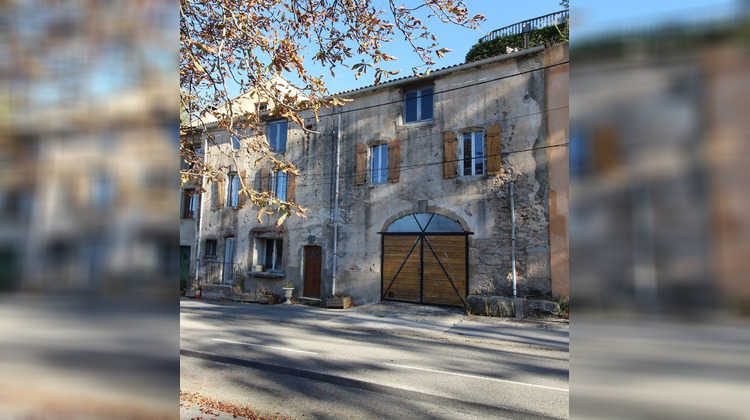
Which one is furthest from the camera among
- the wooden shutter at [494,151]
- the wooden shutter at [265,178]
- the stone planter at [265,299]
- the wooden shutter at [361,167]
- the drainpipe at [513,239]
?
the wooden shutter at [265,178]

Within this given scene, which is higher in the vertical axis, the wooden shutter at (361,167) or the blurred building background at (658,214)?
the wooden shutter at (361,167)

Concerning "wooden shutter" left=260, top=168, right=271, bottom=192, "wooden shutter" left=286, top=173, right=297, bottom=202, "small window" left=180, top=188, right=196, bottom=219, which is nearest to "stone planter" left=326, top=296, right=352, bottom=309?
"wooden shutter" left=286, top=173, right=297, bottom=202

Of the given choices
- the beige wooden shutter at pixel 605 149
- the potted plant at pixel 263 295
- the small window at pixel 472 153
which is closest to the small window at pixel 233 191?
the potted plant at pixel 263 295

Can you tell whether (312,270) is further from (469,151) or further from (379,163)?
(469,151)

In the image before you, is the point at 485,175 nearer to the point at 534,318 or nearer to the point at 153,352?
the point at 534,318

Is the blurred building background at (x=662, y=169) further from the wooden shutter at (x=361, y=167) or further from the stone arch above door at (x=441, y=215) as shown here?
the wooden shutter at (x=361, y=167)

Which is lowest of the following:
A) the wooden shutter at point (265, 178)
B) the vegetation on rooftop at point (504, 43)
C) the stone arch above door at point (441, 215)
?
the stone arch above door at point (441, 215)

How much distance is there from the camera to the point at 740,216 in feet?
1.84

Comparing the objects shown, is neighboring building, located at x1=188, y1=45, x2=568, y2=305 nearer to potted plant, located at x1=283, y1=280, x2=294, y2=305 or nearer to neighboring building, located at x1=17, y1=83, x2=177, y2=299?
potted plant, located at x1=283, y1=280, x2=294, y2=305

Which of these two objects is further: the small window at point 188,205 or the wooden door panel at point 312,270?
the small window at point 188,205

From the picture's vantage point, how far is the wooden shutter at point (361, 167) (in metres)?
16.3

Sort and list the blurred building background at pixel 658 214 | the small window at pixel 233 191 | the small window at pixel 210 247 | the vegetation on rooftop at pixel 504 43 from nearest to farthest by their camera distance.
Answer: the blurred building background at pixel 658 214 → the vegetation on rooftop at pixel 504 43 → the small window at pixel 233 191 → the small window at pixel 210 247

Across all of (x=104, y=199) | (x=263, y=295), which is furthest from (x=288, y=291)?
(x=104, y=199)

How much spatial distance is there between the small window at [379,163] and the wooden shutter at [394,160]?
1.03 feet
